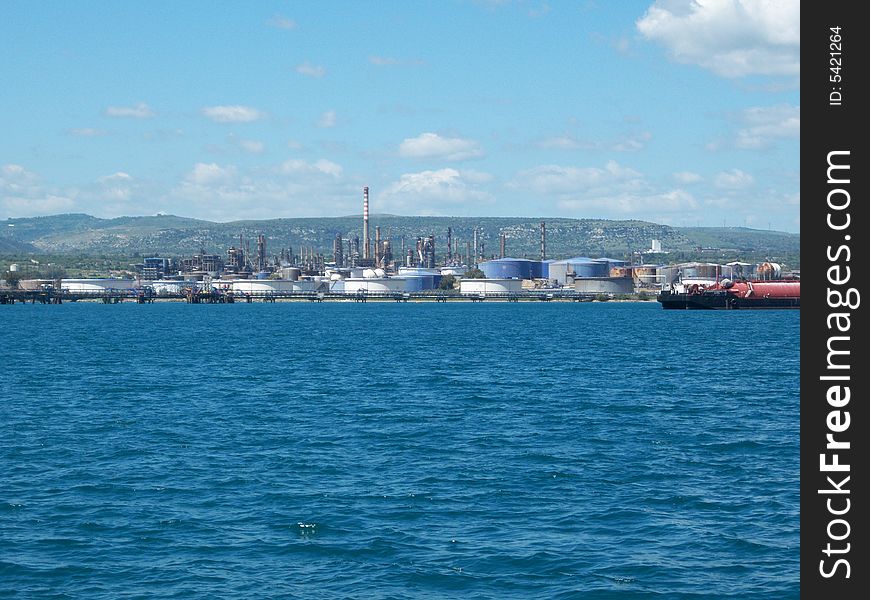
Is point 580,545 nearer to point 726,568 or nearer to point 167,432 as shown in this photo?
point 726,568

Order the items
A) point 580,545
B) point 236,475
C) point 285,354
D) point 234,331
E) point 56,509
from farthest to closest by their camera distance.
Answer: point 234,331 → point 285,354 → point 236,475 → point 56,509 → point 580,545

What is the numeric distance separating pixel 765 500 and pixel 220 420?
73.8ft

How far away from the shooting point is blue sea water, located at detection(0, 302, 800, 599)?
22344mm

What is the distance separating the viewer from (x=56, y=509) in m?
27.5

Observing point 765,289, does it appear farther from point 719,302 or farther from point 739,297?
point 719,302

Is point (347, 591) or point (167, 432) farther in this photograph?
point (167, 432)

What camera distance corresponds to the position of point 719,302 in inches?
7067

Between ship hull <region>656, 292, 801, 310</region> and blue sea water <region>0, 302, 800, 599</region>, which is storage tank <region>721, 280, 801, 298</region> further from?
blue sea water <region>0, 302, 800, 599</region>
